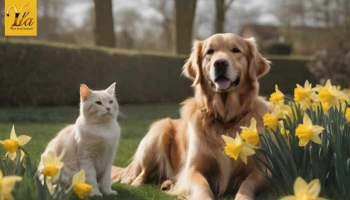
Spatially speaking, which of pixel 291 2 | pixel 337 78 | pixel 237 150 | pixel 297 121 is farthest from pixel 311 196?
pixel 291 2

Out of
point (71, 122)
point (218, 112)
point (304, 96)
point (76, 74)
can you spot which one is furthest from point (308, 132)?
point (76, 74)

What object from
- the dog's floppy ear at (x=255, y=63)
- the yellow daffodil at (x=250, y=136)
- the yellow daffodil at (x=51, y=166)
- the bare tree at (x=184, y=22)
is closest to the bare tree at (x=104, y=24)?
the bare tree at (x=184, y=22)

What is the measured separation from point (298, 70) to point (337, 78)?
9.10 ft

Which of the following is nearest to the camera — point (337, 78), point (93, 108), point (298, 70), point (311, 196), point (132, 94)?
point (311, 196)

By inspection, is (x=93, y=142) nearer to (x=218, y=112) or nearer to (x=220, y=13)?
(x=218, y=112)

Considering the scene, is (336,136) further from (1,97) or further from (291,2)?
(291,2)

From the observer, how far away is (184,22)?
19.2 meters

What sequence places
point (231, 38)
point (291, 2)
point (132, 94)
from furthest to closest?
point (291, 2), point (132, 94), point (231, 38)

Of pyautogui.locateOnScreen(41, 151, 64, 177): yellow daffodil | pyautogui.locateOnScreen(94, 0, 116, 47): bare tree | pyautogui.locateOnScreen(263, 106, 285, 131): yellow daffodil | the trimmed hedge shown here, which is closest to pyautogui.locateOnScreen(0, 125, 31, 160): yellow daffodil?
pyautogui.locateOnScreen(41, 151, 64, 177): yellow daffodil

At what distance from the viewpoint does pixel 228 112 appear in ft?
14.5

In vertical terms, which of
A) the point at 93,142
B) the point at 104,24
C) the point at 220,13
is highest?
the point at 220,13

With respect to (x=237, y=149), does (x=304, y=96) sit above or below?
above

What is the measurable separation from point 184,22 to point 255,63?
1493 cm

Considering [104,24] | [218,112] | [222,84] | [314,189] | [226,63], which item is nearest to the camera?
[314,189]
